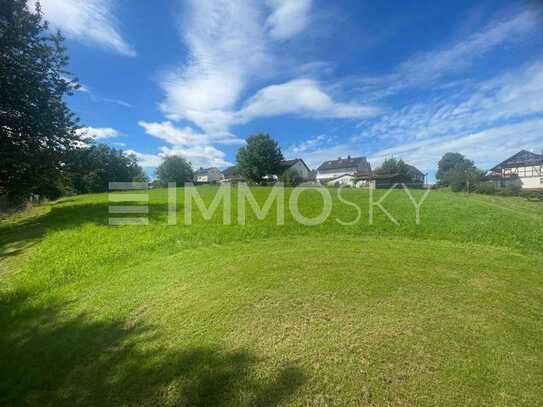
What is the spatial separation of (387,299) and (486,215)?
9154 mm

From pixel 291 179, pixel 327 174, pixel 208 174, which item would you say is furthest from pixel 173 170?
pixel 327 174

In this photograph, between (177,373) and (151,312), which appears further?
(151,312)

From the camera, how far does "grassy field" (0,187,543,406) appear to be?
9.27ft

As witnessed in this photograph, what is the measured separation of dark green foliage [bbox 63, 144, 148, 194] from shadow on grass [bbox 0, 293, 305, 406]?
40.0 ft

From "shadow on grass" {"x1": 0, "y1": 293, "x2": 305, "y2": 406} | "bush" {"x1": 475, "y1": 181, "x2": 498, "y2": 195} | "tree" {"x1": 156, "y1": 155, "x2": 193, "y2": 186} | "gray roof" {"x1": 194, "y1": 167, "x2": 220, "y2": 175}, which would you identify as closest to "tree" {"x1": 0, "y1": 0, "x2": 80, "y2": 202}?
"shadow on grass" {"x1": 0, "y1": 293, "x2": 305, "y2": 406}

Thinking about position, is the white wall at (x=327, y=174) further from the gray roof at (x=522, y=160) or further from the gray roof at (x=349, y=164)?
the gray roof at (x=522, y=160)

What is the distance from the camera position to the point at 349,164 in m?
63.3

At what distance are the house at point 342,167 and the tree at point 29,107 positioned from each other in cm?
5349

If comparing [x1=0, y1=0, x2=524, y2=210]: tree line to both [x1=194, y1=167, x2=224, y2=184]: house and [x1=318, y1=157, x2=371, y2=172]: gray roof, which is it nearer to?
[x1=318, y1=157, x2=371, y2=172]: gray roof

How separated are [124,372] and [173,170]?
5934 centimetres

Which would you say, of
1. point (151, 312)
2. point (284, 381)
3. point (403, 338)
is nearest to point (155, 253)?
point (151, 312)

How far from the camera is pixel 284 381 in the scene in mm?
2873

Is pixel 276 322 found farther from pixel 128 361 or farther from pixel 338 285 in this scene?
pixel 128 361

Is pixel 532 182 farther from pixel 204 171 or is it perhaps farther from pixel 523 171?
pixel 204 171
